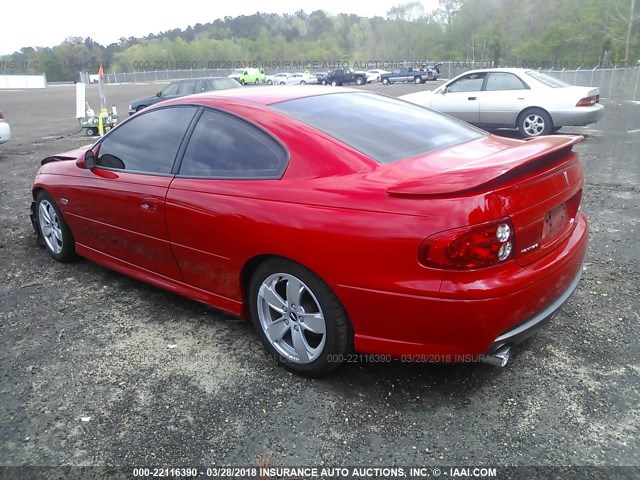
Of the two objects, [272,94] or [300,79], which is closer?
[272,94]

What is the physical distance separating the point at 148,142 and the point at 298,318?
1.75 m

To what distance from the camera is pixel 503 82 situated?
431 inches

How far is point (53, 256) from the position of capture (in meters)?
4.79

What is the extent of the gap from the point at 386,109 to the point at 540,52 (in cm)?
7583

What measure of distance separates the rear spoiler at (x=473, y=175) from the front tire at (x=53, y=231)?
3239 millimetres

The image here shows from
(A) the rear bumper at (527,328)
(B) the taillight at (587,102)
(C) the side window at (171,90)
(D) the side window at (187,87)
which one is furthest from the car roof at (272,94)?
(C) the side window at (171,90)

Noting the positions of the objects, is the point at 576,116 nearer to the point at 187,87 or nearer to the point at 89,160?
the point at 89,160

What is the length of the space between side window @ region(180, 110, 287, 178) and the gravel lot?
1.07 m

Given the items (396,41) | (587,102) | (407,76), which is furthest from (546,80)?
(396,41)

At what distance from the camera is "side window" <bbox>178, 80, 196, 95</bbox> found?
17236 millimetres

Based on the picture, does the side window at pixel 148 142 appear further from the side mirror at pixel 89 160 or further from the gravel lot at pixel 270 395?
the gravel lot at pixel 270 395

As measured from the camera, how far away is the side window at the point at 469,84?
444 inches

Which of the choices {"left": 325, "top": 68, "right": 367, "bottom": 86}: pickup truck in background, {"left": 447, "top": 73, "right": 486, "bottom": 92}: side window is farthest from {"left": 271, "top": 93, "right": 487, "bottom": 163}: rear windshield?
{"left": 325, "top": 68, "right": 367, "bottom": 86}: pickup truck in background

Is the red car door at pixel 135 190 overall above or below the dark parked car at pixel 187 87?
Result: below
